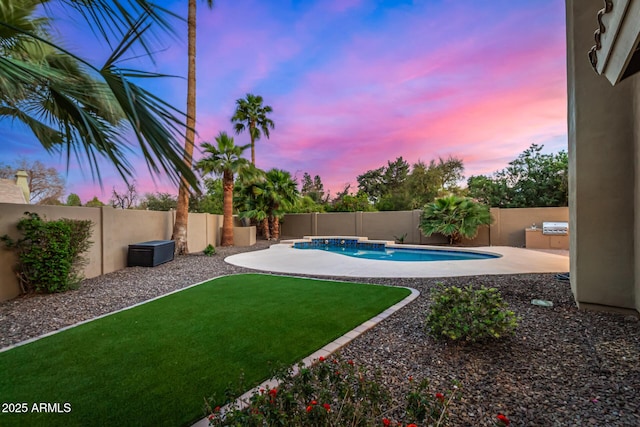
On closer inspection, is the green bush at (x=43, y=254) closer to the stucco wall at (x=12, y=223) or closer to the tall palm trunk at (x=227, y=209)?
the stucco wall at (x=12, y=223)

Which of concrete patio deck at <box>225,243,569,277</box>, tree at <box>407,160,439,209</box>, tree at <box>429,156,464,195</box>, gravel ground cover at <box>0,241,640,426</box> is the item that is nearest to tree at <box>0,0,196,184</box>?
gravel ground cover at <box>0,241,640,426</box>

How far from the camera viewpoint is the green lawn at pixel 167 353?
2160 millimetres

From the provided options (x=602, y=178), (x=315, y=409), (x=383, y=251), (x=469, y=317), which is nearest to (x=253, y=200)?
(x=383, y=251)

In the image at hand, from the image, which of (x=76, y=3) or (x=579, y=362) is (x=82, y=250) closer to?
(x=76, y=3)

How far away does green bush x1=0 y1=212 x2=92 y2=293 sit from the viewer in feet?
17.0

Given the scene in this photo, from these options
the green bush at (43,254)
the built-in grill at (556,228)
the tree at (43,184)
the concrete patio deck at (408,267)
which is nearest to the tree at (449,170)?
the built-in grill at (556,228)

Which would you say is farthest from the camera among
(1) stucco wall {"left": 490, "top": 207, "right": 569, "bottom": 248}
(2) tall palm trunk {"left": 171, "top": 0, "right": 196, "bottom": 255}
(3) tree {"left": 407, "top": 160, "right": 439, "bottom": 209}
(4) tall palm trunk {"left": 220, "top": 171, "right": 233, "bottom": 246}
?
(3) tree {"left": 407, "top": 160, "right": 439, "bottom": 209}

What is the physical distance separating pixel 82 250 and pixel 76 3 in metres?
6.09

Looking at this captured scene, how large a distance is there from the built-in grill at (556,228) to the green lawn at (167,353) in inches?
388

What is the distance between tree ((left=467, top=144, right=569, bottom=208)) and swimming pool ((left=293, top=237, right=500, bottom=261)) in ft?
26.9

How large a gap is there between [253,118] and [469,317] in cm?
1946

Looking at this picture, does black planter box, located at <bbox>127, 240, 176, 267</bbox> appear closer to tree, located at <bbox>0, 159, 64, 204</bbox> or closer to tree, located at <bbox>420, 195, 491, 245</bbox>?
tree, located at <bbox>420, 195, 491, 245</bbox>

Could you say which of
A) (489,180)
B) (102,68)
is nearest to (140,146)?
(102,68)

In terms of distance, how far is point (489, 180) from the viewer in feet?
62.7
